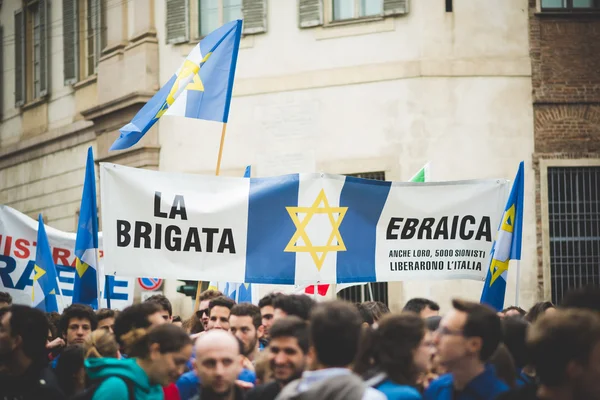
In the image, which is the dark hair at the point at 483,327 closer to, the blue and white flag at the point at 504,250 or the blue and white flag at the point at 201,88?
the blue and white flag at the point at 504,250

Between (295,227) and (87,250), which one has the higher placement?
(295,227)

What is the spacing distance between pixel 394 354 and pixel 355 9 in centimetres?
1478

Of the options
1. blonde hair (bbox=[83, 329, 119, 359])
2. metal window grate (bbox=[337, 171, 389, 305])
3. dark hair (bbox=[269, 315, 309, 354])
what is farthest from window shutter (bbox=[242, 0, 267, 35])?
dark hair (bbox=[269, 315, 309, 354])

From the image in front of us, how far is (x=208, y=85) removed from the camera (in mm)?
12156

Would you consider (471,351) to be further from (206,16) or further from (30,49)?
(30,49)

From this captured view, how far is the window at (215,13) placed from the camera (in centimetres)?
2086

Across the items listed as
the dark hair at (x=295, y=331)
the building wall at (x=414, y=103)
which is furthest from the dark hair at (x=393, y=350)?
the building wall at (x=414, y=103)

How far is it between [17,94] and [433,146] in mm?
12473

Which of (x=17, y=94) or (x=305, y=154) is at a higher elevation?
(x=17, y=94)

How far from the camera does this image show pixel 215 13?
69.2 feet

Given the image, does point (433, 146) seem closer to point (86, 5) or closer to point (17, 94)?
point (86, 5)

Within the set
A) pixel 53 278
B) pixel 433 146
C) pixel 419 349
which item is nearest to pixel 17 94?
pixel 433 146

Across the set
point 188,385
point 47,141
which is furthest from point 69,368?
point 47,141

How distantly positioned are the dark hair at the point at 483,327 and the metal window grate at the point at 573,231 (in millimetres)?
13393
